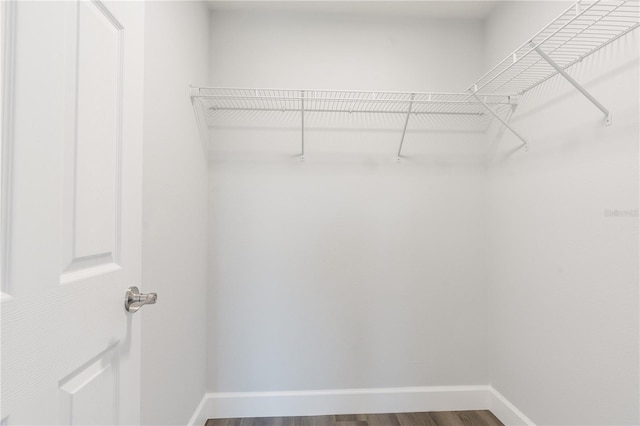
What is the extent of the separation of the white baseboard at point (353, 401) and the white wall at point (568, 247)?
0.57 ft

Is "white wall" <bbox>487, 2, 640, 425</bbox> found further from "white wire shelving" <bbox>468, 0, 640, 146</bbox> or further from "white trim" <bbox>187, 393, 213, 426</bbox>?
"white trim" <bbox>187, 393, 213, 426</bbox>

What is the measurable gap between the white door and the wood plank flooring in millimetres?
1119

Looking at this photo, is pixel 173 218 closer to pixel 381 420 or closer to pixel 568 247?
pixel 381 420

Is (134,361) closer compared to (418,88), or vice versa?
(134,361)

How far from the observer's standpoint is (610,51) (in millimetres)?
1120

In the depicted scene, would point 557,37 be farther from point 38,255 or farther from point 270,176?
point 38,255

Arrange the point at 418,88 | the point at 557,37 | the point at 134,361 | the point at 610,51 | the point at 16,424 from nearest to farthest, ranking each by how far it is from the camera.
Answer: the point at 16,424, the point at 134,361, the point at 610,51, the point at 557,37, the point at 418,88

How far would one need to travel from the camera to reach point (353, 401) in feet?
5.82

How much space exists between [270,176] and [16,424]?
1.47 meters

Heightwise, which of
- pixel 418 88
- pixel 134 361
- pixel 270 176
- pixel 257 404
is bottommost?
pixel 257 404

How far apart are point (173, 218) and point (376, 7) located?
1678 mm

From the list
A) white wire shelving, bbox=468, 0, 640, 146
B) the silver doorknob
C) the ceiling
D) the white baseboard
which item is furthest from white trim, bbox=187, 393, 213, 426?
the ceiling

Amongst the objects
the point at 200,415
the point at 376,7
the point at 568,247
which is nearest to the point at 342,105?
the point at 376,7

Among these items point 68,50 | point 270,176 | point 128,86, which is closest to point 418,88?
point 270,176
